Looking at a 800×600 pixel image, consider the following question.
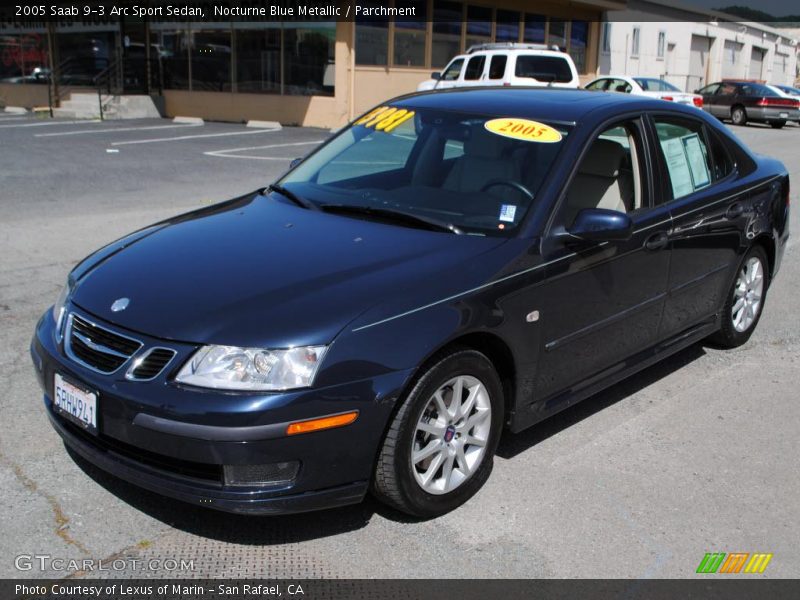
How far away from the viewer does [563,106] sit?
4328 mm

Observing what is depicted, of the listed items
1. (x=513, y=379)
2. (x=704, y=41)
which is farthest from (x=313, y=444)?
(x=704, y=41)

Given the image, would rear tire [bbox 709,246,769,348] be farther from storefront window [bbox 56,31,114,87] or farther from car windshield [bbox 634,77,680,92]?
storefront window [bbox 56,31,114,87]

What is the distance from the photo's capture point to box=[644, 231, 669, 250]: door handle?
432 centimetres

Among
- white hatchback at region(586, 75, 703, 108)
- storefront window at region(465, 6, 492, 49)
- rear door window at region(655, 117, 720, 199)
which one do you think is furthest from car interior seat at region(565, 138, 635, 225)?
storefront window at region(465, 6, 492, 49)

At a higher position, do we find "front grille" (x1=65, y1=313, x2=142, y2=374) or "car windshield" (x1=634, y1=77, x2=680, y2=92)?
"car windshield" (x1=634, y1=77, x2=680, y2=92)

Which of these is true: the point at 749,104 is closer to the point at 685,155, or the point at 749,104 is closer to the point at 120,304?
the point at 685,155

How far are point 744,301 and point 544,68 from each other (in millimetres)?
16129

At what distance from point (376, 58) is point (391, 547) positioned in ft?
69.7

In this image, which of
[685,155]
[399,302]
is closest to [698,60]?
[685,155]

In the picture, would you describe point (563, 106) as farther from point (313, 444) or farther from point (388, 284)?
point (313, 444)

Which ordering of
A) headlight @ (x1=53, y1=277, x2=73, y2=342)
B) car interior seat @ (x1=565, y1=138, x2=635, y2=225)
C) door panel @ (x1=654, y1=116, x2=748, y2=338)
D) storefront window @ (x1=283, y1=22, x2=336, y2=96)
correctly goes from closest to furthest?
headlight @ (x1=53, y1=277, x2=73, y2=342) → car interior seat @ (x1=565, y1=138, x2=635, y2=225) → door panel @ (x1=654, y1=116, x2=748, y2=338) → storefront window @ (x1=283, y1=22, x2=336, y2=96)

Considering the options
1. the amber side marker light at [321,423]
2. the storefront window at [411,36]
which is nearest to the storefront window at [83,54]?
the storefront window at [411,36]

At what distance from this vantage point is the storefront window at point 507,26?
2731 centimetres

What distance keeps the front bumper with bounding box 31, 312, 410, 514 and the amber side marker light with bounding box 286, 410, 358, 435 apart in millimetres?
19
